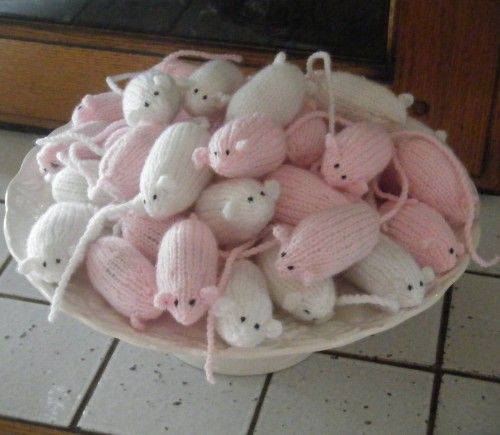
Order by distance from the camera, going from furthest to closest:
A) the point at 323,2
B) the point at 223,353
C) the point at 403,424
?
the point at 323,2, the point at 403,424, the point at 223,353

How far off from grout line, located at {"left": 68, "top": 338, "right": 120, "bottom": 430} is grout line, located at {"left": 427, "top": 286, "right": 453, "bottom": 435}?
0.28m

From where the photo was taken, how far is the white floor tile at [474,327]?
652 mm

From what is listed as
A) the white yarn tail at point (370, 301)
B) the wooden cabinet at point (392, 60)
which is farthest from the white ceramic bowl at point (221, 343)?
the wooden cabinet at point (392, 60)

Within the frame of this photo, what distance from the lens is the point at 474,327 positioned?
2.24 feet

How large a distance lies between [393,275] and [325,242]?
0.18 feet

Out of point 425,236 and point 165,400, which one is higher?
point 425,236

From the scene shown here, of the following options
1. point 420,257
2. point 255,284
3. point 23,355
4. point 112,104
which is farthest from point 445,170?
point 23,355

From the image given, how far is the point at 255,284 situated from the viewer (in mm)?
507

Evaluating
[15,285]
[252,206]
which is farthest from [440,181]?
[15,285]

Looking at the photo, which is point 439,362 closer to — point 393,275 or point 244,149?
point 393,275

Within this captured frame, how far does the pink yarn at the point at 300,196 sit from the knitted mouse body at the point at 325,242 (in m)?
0.01

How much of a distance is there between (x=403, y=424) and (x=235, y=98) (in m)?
0.29

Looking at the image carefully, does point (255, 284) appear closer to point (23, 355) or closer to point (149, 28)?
point (23, 355)

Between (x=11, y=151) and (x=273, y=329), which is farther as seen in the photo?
(x=11, y=151)
